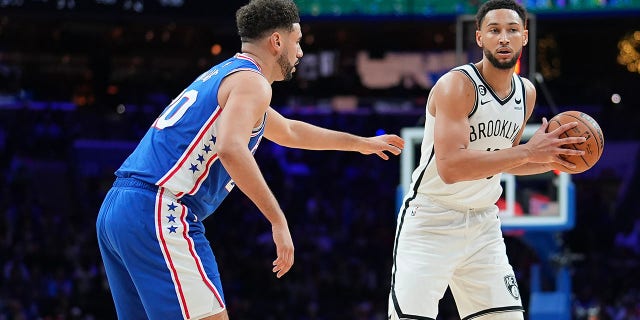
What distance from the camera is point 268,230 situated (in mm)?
17688

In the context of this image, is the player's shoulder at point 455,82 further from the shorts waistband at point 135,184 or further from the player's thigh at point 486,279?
the shorts waistband at point 135,184

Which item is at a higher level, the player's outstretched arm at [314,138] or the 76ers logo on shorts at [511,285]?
the player's outstretched arm at [314,138]

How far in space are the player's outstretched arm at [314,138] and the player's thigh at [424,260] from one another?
0.40 m

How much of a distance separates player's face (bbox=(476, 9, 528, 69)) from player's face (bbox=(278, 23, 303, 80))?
40.1 inches

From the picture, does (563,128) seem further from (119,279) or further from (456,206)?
(119,279)

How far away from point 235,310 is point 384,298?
256cm

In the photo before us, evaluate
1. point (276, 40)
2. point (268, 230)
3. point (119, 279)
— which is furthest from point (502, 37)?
point (268, 230)

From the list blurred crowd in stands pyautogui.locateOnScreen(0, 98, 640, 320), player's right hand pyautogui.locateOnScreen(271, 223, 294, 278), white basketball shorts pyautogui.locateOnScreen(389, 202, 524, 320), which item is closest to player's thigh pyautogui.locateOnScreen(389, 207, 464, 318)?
white basketball shorts pyautogui.locateOnScreen(389, 202, 524, 320)

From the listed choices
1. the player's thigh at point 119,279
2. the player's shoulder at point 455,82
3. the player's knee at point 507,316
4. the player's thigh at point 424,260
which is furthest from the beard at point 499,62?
the player's thigh at point 119,279

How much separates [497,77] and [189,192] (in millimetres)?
1704

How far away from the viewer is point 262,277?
1634 centimetres

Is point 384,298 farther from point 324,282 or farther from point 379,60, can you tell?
point 379,60

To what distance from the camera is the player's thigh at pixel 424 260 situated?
4543 mm

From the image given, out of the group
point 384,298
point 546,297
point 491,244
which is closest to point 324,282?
point 384,298
